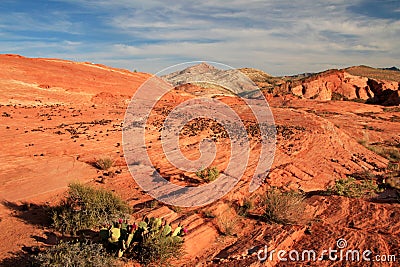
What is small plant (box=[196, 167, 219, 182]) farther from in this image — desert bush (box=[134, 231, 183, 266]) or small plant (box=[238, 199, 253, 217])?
desert bush (box=[134, 231, 183, 266])

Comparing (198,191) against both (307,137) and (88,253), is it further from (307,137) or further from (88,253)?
(307,137)

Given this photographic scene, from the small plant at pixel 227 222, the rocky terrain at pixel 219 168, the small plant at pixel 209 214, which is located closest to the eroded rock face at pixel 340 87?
the rocky terrain at pixel 219 168

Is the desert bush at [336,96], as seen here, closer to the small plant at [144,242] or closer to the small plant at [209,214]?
the small plant at [209,214]

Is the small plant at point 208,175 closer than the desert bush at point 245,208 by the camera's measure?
No

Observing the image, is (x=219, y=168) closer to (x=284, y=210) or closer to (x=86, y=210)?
(x=284, y=210)

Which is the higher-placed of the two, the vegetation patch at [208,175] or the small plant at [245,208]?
the vegetation patch at [208,175]

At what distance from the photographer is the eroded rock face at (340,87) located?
3956 cm

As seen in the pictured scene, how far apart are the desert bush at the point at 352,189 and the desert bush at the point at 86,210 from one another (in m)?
5.71

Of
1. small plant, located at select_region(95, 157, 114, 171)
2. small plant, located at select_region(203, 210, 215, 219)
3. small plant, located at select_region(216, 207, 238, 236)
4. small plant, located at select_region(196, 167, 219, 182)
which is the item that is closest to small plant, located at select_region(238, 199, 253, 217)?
small plant, located at select_region(216, 207, 238, 236)

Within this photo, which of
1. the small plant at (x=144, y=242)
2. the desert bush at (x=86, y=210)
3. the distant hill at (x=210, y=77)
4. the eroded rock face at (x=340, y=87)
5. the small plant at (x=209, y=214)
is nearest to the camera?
the small plant at (x=144, y=242)

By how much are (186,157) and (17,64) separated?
79.7 feet

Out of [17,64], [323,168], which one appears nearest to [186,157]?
[323,168]

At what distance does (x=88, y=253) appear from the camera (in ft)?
13.7

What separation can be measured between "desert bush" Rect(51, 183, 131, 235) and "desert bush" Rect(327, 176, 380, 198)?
18.7 ft
